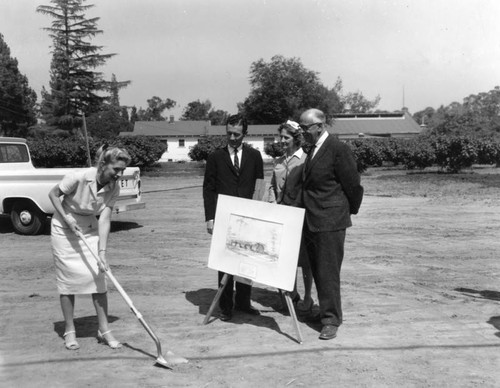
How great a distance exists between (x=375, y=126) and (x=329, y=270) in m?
82.8

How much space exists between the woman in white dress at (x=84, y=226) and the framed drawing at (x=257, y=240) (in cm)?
110

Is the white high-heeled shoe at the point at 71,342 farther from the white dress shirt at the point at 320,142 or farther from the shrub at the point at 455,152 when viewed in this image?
the shrub at the point at 455,152

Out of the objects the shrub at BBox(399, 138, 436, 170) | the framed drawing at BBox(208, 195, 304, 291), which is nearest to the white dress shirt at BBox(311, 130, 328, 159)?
the framed drawing at BBox(208, 195, 304, 291)

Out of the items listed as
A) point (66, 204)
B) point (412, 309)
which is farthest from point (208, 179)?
point (412, 309)

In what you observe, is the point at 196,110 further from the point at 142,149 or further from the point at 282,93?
the point at 142,149

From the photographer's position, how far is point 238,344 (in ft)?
16.5

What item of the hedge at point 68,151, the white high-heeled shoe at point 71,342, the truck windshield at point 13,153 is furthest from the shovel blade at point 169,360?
the hedge at point 68,151

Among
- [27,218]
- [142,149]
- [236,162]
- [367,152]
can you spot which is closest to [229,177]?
[236,162]

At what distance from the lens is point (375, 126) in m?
85.6

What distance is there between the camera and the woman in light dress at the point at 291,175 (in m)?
5.63

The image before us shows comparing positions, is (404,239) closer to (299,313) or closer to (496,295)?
(496,295)

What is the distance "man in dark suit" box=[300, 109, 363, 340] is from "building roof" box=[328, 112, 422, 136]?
76.8 metres

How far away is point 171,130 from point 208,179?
71.2 m

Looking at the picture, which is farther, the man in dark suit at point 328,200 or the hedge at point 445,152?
the hedge at point 445,152
